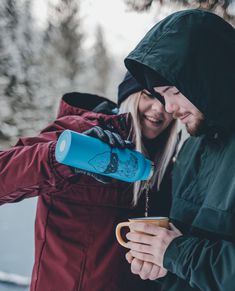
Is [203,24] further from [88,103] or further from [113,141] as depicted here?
[88,103]

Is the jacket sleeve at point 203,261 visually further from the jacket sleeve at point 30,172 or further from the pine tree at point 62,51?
the pine tree at point 62,51

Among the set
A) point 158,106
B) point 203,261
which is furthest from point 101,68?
point 203,261

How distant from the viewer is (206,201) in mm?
834

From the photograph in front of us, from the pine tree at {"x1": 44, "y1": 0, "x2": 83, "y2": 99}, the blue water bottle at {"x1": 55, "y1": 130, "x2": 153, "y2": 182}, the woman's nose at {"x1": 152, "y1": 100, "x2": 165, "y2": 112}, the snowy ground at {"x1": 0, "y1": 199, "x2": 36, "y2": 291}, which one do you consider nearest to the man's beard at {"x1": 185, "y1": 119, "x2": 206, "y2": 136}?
the blue water bottle at {"x1": 55, "y1": 130, "x2": 153, "y2": 182}

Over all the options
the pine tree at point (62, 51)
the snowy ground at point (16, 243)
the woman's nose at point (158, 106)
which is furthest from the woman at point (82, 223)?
the pine tree at point (62, 51)

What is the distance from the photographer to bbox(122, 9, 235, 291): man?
29.1 inches

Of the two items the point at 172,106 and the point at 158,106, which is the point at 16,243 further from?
the point at 172,106

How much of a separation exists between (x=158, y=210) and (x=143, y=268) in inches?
15.1

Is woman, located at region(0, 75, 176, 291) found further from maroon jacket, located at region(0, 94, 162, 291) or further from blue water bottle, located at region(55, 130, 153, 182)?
blue water bottle, located at region(55, 130, 153, 182)

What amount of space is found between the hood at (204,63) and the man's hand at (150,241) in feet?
1.00

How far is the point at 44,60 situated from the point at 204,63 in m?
4.15

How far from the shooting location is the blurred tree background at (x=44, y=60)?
10.3 feet

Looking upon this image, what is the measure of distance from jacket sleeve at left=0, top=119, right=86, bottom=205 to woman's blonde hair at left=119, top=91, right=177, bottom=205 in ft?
0.94

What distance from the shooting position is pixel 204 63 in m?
0.86
